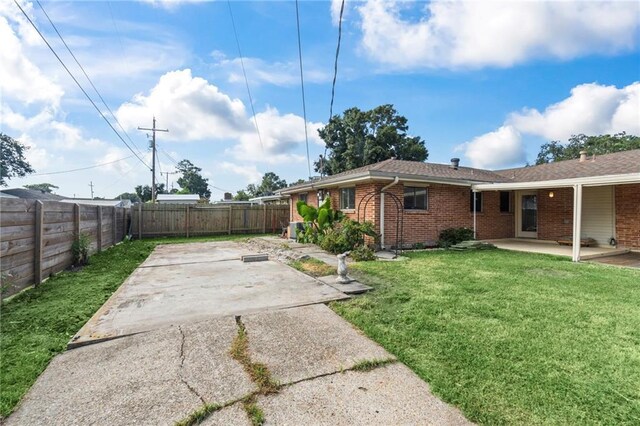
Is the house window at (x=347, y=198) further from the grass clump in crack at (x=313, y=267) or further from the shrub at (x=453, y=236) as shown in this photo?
the grass clump in crack at (x=313, y=267)

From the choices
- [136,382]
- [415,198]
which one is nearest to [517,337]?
[136,382]

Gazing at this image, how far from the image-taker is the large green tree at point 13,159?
3381 cm

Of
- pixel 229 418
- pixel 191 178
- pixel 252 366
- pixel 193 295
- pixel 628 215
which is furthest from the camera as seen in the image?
pixel 191 178

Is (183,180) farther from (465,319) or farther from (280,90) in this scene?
(465,319)

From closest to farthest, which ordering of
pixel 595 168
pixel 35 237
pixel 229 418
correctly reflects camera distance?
pixel 229 418 → pixel 35 237 → pixel 595 168

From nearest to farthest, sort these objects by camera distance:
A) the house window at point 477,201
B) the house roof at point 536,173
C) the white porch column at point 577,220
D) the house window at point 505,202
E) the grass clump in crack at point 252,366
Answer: the grass clump in crack at point 252,366 < the white porch column at point 577,220 < the house roof at point 536,173 < the house window at point 477,201 < the house window at point 505,202

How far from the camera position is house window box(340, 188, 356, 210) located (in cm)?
1108

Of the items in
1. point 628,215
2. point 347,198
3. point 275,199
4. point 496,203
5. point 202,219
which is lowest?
point 202,219

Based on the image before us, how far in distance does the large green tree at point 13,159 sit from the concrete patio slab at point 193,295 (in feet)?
136

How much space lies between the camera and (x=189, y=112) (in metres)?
14.7

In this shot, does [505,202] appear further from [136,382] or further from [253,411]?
[136,382]

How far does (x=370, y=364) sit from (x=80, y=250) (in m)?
7.77

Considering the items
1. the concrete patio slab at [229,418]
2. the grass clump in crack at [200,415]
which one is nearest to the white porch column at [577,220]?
the concrete patio slab at [229,418]

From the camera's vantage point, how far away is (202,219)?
16.6m
